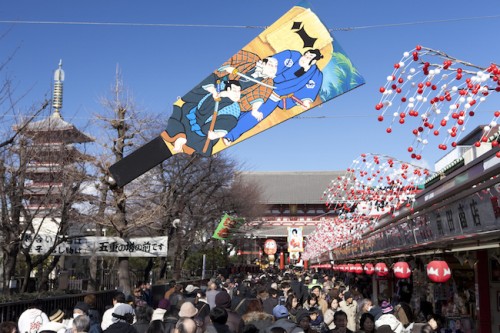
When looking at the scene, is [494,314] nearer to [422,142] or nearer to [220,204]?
[422,142]

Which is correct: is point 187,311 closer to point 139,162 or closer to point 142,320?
point 142,320

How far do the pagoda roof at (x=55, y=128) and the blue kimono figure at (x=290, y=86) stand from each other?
18.4 feet

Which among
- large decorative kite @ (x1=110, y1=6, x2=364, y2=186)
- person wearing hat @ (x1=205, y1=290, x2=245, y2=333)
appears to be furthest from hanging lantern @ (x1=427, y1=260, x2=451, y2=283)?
person wearing hat @ (x1=205, y1=290, x2=245, y2=333)

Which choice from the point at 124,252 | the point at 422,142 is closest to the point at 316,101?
the point at 422,142

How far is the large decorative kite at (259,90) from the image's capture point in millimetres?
9844

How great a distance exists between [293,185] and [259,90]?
59.8 meters

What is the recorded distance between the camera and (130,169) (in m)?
10.3

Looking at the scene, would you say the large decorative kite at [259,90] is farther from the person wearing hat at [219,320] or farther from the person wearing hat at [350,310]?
the person wearing hat at [350,310]

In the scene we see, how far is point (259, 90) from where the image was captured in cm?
1006

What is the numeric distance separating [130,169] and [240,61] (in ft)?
9.35

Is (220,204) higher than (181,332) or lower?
higher

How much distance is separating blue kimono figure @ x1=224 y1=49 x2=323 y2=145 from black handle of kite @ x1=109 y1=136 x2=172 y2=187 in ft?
4.11

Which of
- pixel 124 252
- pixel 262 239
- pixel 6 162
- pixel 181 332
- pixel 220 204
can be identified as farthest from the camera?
pixel 262 239

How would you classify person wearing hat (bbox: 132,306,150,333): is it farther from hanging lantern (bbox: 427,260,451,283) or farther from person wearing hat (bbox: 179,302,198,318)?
hanging lantern (bbox: 427,260,451,283)
